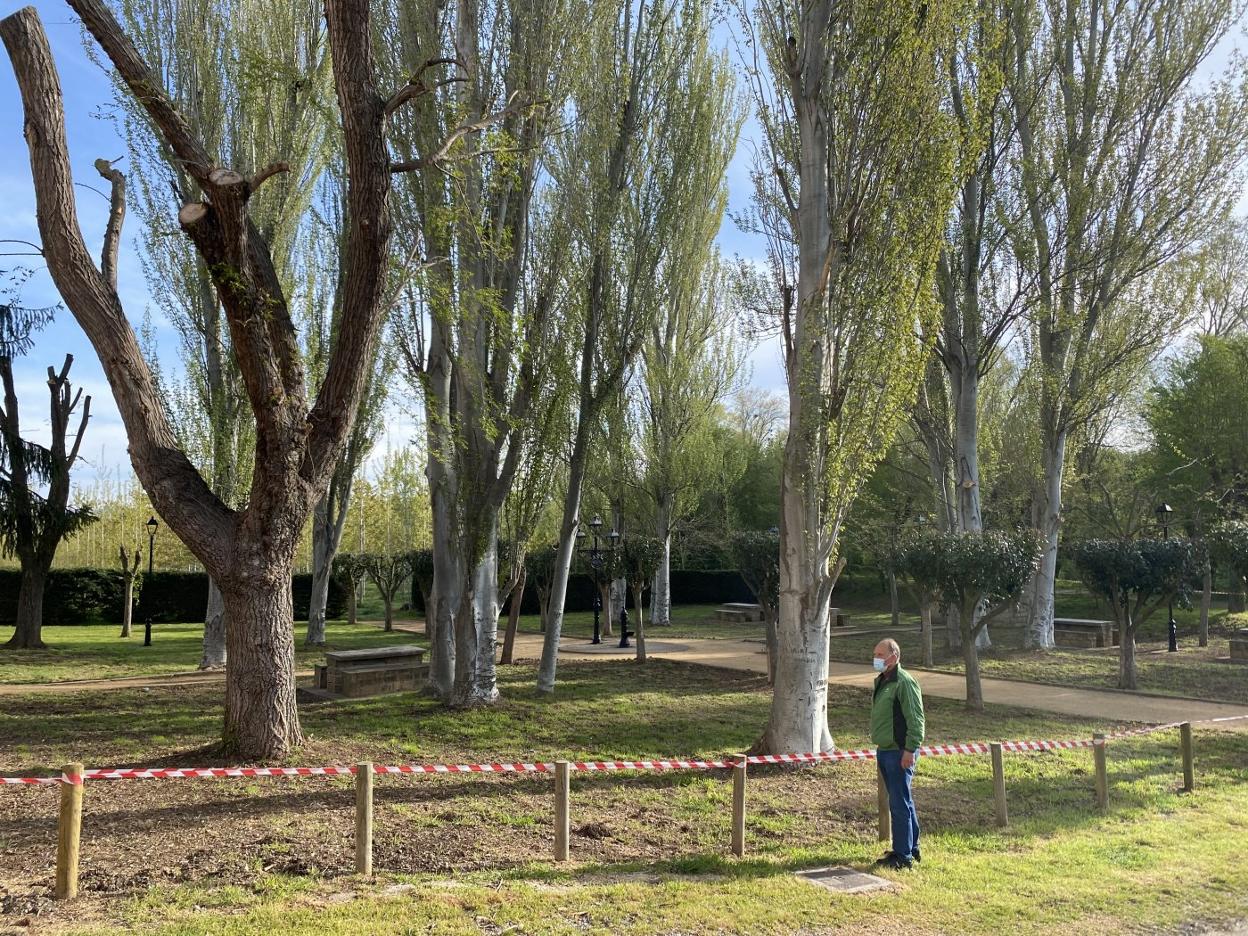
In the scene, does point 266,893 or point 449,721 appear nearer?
point 266,893

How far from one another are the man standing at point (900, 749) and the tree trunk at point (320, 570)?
16.0 meters

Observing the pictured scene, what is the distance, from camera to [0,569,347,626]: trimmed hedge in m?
25.4

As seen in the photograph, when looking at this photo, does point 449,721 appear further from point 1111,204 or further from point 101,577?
point 101,577

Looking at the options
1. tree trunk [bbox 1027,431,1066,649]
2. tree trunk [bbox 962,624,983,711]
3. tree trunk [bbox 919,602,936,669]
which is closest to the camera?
tree trunk [bbox 962,624,983,711]

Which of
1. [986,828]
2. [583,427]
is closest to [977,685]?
[986,828]

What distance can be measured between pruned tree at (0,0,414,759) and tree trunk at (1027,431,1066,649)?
15592 millimetres

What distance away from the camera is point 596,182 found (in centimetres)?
1162

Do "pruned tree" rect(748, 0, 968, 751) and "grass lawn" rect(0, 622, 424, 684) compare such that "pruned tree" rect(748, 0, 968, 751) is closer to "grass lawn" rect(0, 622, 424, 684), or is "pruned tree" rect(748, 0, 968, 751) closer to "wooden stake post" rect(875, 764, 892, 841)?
"wooden stake post" rect(875, 764, 892, 841)

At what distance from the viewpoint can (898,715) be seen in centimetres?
540

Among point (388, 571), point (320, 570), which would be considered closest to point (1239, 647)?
point (320, 570)

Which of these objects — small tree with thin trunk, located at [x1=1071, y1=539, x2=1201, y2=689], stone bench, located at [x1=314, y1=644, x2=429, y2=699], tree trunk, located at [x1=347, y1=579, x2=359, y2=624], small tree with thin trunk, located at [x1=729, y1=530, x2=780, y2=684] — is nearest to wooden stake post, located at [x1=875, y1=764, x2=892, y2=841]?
small tree with thin trunk, located at [x1=729, y1=530, x2=780, y2=684]

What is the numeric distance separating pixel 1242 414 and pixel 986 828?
67.7 ft

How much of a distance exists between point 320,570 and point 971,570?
14132 mm

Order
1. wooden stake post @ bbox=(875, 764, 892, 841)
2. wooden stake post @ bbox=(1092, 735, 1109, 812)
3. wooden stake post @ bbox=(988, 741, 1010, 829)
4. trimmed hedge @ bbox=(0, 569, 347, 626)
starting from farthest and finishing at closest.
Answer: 1. trimmed hedge @ bbox=(0, 569, 347, 626)
2. wooden stake post @ bbox=(1092, 735, 1109, 812)
3. wooden stake post @ bbox=(988, 741, 1010, 829)
4. wooden stake post @ bbox=(875, 764, 892, 841)
